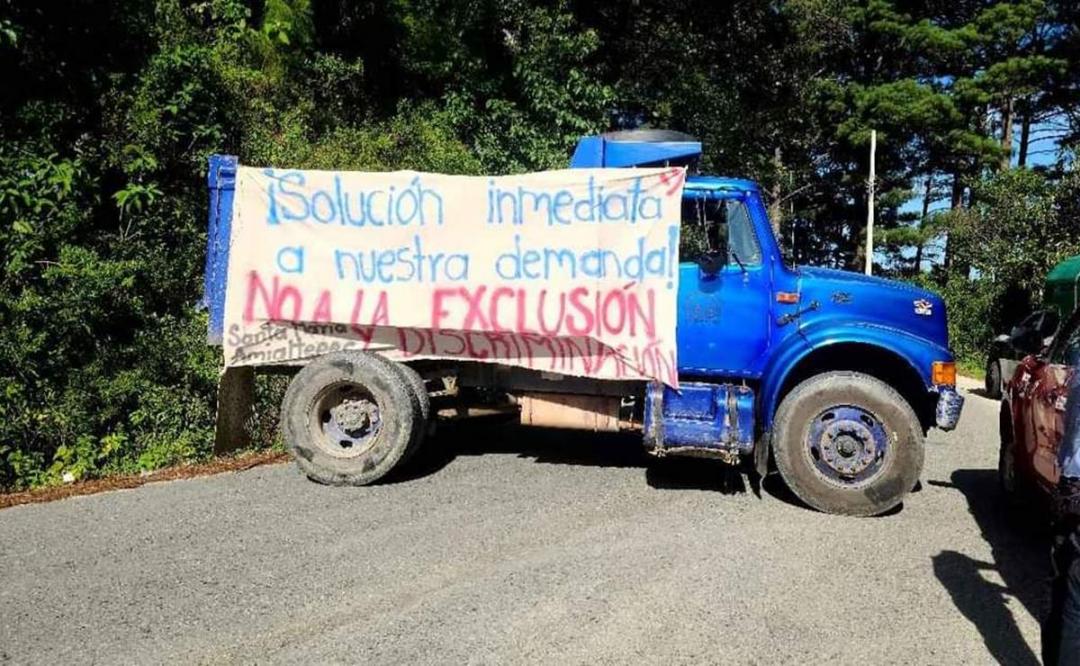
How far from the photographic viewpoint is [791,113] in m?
23.7

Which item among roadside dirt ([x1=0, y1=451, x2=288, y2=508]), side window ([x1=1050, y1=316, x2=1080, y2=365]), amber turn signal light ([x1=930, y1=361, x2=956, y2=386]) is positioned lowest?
roadside dirt ([x1=0, y1=451, x2=288, y2=508])

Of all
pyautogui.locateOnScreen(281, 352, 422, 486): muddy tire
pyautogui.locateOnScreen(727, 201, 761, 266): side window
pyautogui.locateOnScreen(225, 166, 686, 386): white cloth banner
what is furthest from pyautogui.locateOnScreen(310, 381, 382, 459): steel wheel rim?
pyautogui.locateOnScreen(727, 201, 761, 266): side window

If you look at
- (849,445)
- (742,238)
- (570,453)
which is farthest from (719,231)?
(570,453)

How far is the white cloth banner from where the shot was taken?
6.50 meters

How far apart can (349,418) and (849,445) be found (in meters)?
3.94

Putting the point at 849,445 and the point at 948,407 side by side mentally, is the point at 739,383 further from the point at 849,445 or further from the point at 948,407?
the point at 948,407

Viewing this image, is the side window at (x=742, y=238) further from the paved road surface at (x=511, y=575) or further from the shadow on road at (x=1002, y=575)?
the shadow on road at (x=1002, y=575)

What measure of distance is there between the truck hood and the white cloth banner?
1.10 metres

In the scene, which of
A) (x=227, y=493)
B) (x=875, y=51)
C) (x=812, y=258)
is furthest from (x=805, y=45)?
(x=227, y=493)

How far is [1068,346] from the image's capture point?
5582 mm

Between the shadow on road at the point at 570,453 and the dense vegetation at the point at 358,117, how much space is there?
284cm

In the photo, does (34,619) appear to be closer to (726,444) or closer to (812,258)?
(726,444)

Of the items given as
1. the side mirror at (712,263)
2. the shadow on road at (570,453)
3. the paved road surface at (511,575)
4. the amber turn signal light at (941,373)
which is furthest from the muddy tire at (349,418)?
the amber turn signal light at (941,373)

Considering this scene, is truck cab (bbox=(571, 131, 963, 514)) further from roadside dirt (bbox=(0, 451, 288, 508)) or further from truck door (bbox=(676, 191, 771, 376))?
roadside dirt (bbox=(0, 451, 288, 508))
